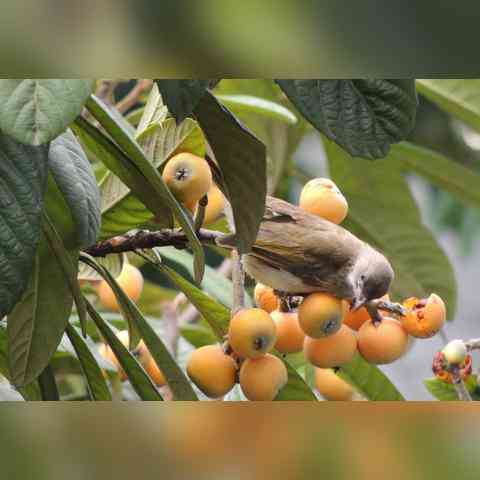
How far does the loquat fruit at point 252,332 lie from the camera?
440mm

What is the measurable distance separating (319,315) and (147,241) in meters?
0.10

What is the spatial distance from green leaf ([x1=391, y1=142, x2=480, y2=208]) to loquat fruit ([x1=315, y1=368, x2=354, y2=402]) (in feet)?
1.63

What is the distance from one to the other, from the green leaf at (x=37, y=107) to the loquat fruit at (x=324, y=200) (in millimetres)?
227

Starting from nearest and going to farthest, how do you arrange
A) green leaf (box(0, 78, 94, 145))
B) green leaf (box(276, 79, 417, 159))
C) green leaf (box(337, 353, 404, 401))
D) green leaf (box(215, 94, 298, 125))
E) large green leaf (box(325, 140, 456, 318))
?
green leaf (box(0, 78, 94, 145)), green leaf (box(276, 79, 417, 159)), green leaf (box(337, 353, 404, 401)), green leaf (box(215, 94, 298, 125)), large green leaf (box(325, 140, 456, 318))

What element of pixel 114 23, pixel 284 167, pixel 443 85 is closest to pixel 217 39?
pixel 114 23

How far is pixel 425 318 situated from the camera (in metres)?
0.48

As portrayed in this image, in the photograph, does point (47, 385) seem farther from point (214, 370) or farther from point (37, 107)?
point (37, 107)

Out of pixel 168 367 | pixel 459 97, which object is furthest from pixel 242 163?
pixel 459 97

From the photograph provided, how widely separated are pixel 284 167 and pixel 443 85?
0.95 ft

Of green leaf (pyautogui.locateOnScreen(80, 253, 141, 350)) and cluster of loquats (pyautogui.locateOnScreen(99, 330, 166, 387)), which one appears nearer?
green leaf (pyautogui.locateOnScreen(80, 253, 141, 350))

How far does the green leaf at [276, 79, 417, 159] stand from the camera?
14.1 inches

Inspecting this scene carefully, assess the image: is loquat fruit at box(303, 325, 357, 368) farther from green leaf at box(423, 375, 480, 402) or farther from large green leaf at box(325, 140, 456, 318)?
large green leaf at box(325, 140, 456, 318)

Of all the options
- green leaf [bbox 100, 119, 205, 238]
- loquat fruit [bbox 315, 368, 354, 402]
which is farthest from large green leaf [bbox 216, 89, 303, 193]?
green leaf [bbox 100, 119, 205, 238]

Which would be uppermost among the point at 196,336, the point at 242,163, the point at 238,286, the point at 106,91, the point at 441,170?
the point at 242,163
